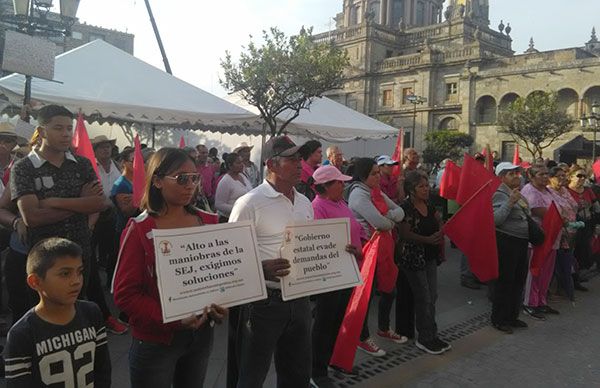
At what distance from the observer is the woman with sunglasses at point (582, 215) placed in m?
8.05

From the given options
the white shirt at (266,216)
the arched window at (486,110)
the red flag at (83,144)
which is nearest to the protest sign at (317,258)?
the white shirt at (266,216)

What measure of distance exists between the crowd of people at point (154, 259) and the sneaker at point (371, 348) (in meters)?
0.02

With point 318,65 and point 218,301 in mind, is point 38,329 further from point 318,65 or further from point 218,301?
point 318,65

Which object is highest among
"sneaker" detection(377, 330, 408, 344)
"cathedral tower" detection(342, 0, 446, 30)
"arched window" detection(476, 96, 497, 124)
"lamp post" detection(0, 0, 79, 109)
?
"cathedral tower" detection(342, 0, 446, 30)

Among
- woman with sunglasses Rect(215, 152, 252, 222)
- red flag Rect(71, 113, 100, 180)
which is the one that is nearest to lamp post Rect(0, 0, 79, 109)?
red flag Rect(71, 113, 100, 180)

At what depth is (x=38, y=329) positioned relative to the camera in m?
2.12

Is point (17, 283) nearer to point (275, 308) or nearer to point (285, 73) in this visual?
point (275, 308)

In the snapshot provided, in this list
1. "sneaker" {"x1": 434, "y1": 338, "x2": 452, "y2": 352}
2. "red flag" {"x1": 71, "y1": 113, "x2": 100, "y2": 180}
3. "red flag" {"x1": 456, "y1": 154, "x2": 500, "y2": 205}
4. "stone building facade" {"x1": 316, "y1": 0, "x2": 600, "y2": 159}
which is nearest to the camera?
"sneaker" {"x1": 434, "y1": 338, "x2": 452, "y2": 352}

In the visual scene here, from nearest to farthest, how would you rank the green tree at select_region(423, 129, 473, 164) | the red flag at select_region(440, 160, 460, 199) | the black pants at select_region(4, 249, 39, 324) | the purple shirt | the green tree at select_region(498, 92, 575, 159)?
1. the purple shirt
2. the black pants at select_region(4, 249, 39, 324)
3. the red flag at select_region(440, 160, 460, 199)
4. the green tree at select_region(498, 92, 575, 159)
5. the green tree at select_region(423, 129, 473, 164)

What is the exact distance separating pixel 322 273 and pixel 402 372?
203 cm

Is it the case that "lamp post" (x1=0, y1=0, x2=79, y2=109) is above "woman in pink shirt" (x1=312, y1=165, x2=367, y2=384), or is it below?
above

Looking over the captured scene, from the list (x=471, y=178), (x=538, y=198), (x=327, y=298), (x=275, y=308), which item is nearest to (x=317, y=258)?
(x=275, y=308)

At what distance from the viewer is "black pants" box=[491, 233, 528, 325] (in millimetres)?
5695

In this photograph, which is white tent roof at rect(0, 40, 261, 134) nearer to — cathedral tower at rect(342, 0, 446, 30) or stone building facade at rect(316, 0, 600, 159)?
stone building facade at rect(316, 0, 600, 159)
